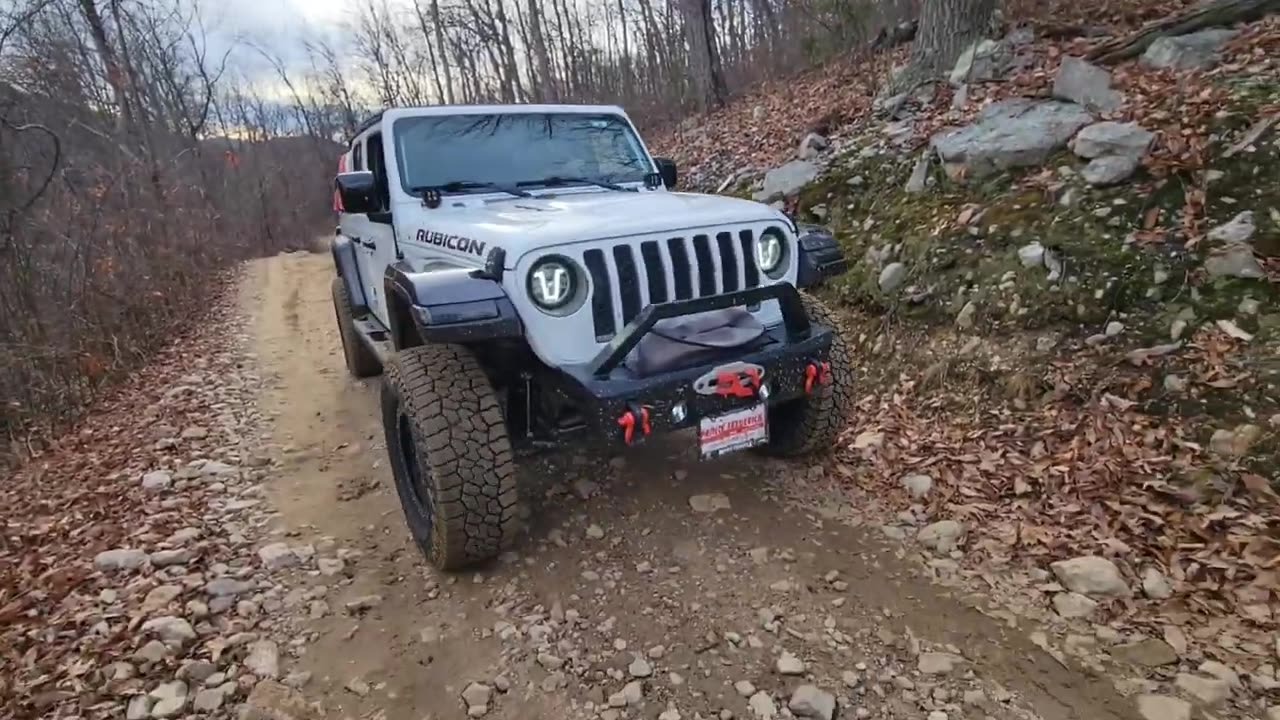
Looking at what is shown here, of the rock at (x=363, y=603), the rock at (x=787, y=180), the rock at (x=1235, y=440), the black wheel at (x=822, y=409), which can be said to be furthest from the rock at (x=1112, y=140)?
the rock at (x=363, y=603)

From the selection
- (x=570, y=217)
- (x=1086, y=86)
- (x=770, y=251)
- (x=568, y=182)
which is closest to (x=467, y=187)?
(x=568, y=182)

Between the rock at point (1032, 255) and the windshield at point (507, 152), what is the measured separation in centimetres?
223

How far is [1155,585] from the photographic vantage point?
2600 mm

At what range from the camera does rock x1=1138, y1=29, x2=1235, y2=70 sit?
16.9ft

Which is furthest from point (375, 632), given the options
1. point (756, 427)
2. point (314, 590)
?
point (756, 427)

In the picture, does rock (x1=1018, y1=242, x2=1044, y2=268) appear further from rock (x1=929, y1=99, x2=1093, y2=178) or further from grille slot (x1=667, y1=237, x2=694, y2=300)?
grille slot (x1=667, y1=237, x2=694, y2=300)

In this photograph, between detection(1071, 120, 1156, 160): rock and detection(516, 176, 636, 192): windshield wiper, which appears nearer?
detection(516, 176, 636, 192): windshield wiper

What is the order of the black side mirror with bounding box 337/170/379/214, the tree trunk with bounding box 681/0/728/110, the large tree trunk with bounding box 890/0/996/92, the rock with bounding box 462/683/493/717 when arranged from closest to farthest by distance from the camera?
the rock with bounding box 462/683/493/717 → the black side mirror with bounding box 337/170/379/214 → the large tree trunk with bounding box 890/0/996/92 → the tree trunk with bounding box 681/0/728/110

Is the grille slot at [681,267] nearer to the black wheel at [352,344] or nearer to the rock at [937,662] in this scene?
the rock at [937,662]

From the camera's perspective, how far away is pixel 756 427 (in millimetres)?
2986

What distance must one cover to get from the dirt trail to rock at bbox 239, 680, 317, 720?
0.06 metres

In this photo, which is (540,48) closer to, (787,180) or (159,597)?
(787,180)

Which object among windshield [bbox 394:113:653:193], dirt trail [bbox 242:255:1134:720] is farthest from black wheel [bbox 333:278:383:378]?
windshield [bbox 394:113:653:193]

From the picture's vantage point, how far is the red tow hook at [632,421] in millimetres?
2633
